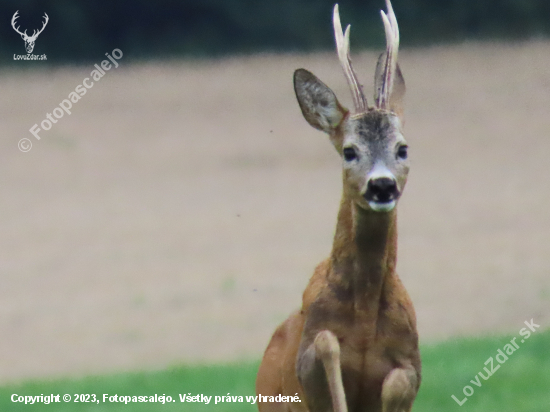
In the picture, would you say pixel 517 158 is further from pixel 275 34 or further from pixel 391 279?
pixel 391 279

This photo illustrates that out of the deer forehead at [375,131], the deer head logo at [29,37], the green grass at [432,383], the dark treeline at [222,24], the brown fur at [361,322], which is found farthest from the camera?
the deer head logo at [29,37]

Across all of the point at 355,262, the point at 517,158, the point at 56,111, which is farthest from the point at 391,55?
the point at 56,111

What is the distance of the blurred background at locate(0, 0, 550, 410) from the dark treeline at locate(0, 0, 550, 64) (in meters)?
0.05

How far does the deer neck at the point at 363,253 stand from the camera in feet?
21.4

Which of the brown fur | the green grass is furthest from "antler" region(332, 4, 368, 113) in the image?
the green grass

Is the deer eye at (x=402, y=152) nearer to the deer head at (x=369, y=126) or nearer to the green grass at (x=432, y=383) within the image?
the deer head at (x=369, y=126)

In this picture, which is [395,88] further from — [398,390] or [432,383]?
[432,383]

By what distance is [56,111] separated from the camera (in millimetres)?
26422

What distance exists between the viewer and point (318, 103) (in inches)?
270

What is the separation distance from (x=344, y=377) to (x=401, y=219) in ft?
50.3

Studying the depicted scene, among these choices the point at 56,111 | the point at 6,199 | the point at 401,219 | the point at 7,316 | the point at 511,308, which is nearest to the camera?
the point at 511,308

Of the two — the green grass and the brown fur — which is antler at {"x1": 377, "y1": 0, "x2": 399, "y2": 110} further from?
the green grass

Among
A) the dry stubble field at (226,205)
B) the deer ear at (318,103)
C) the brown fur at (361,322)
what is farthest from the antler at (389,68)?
the dry stubble field at (226,205)

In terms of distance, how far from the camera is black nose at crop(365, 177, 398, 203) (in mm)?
6109
